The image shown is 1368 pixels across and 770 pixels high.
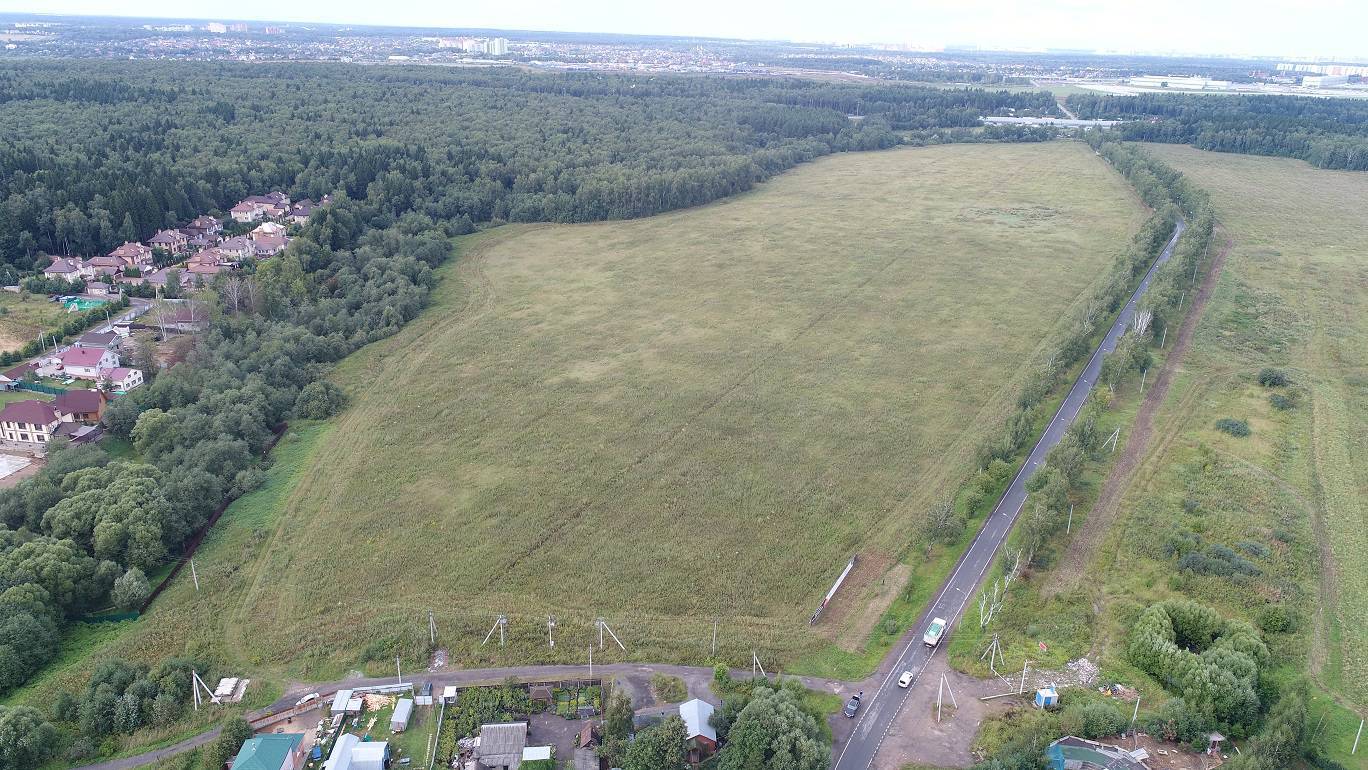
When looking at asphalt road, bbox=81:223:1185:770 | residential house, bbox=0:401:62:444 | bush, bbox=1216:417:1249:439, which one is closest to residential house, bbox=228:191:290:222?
residential house, bbox=0:401:62:444

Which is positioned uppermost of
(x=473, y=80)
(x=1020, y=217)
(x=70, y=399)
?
(x=473, y=80)

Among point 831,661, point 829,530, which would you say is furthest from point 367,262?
point 831,661

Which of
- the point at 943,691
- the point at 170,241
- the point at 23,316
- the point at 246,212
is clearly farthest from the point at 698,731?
the point at 246,212

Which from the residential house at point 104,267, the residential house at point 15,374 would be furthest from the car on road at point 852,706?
the residential house at point 104,267

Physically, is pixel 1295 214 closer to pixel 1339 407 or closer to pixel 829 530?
pixel 1339 407

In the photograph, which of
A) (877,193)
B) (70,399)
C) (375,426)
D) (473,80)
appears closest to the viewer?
(70,399)

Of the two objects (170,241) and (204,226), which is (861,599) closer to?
(170,241)

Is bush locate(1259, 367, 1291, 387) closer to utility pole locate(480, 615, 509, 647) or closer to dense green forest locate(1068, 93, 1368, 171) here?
utility pole locate(480, 615, 509, 647)
